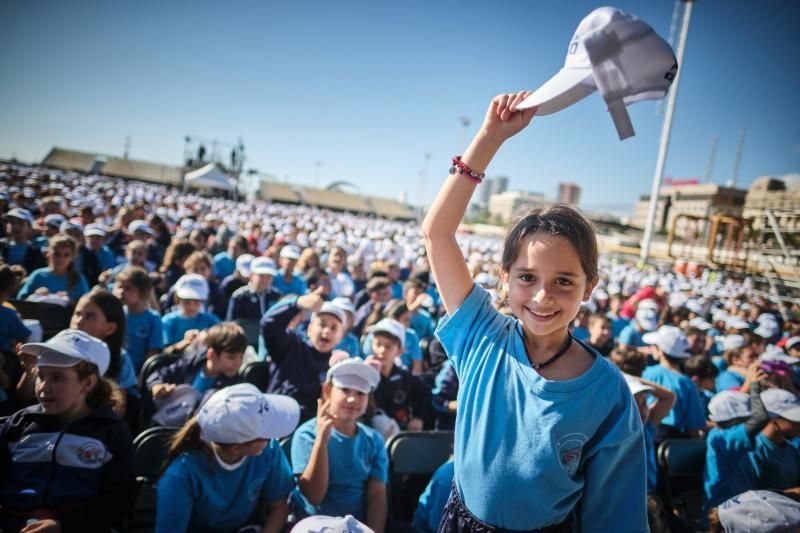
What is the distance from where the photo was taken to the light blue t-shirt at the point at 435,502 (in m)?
2.50

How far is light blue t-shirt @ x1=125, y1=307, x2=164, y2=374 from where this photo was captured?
4.26 meters

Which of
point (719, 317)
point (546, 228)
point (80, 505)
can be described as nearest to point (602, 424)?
point (546, 228)

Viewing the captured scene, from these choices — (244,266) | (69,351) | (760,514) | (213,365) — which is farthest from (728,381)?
(244,266)

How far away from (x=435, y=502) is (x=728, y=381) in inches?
196

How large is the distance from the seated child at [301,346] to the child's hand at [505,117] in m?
2.99

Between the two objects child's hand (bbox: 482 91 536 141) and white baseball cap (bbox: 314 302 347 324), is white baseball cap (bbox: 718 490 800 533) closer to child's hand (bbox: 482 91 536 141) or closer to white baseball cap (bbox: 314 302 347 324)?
child's hand (bbox: 482 91 536 141)

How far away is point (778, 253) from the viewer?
13.0m

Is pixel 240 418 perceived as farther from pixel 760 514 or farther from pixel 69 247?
pixel 69 247

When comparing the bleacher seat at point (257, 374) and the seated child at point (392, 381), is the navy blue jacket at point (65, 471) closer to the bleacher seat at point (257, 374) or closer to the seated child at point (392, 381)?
the bleacher seat at point (257, 374)

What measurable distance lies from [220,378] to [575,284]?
129 inches

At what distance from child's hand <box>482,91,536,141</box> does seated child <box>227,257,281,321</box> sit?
18.3ft

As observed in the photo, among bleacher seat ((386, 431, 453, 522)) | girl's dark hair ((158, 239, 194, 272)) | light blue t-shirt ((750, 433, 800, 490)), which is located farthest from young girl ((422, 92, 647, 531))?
girl's dark hair ((158, 239, 194, 272))

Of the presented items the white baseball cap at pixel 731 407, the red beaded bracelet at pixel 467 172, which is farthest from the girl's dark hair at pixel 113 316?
the white baseball cap at pixel 731 407

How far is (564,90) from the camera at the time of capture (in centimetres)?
93
